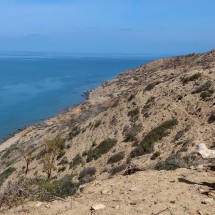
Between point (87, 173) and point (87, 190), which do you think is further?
point (87, 173)

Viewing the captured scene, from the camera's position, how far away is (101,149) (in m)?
31.2

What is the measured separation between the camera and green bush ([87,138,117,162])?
30500mm

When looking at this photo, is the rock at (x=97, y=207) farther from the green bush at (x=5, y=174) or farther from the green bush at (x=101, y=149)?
the green bush at (x=5, y=174)

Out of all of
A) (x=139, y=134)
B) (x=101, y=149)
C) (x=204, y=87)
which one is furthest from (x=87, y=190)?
(x=204, y=87)

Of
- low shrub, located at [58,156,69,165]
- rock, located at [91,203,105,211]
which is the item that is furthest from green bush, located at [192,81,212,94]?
rock, located at [91,203,105,211]

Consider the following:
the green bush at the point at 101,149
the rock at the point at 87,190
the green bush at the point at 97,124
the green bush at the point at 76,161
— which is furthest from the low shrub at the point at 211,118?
the rock at the point at 87,190

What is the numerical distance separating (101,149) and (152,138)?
4.77 metres

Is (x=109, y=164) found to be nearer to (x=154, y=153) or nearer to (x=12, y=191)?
(x=154, y=153)

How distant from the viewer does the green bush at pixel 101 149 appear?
30500mm

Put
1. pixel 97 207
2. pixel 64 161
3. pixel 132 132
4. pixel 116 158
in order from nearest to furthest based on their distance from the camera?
1. pixel 97 207
2. pixel 116 158
3. pixel 132 132
4. pixel 64 161

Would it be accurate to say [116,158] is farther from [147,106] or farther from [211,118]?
[147,106]

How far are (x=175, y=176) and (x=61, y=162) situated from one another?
22.0 meters

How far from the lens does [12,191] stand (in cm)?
1134

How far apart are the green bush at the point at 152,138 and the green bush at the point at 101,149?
324 centimetres
